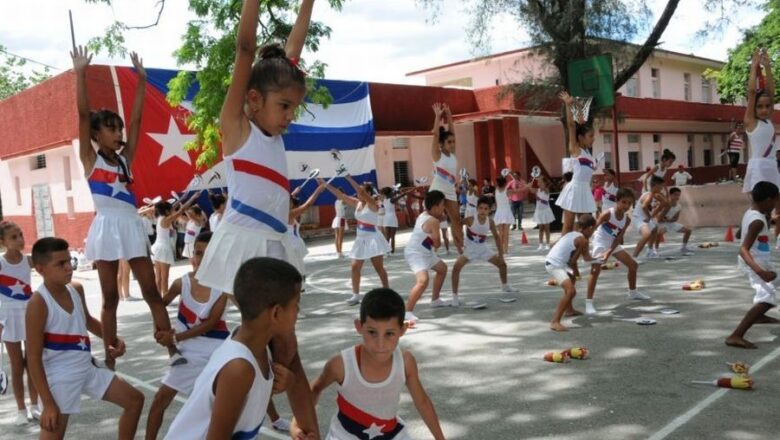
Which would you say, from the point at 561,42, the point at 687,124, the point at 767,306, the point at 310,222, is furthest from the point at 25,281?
the point at 687,124

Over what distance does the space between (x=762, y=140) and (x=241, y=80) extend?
8.50 metres

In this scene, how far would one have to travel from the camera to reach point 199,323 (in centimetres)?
416

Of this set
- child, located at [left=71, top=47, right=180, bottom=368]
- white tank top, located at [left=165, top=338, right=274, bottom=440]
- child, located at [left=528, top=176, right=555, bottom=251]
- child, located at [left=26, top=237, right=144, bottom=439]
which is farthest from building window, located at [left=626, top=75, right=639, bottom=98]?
white tank top, located at [left=165, top=338, right=274, bottom=440]

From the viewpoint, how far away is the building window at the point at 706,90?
1597 inches

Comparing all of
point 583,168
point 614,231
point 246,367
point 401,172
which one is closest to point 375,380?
point 246,367

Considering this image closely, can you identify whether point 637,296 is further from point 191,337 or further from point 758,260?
point 191,337

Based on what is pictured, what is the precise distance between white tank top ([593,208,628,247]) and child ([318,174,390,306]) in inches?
113

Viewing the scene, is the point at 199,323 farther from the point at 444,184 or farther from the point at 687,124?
the point at 687,124

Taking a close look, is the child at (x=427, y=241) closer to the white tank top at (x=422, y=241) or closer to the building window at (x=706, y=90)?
the white tank top at (x=422, y=241)

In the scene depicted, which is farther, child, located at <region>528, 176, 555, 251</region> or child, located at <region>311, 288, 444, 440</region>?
child, located at <region>528, 176, 555, 251</region>

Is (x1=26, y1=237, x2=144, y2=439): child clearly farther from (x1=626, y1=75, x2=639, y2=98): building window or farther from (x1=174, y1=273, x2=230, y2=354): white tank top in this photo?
A: (x1=626, y1=75, x2=639, y2=98): building window

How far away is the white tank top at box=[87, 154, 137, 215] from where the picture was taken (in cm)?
459

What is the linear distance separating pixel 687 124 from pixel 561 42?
74.1 ft

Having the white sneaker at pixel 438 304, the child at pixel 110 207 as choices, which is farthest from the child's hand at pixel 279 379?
the white sneaker at pixel 438 304
